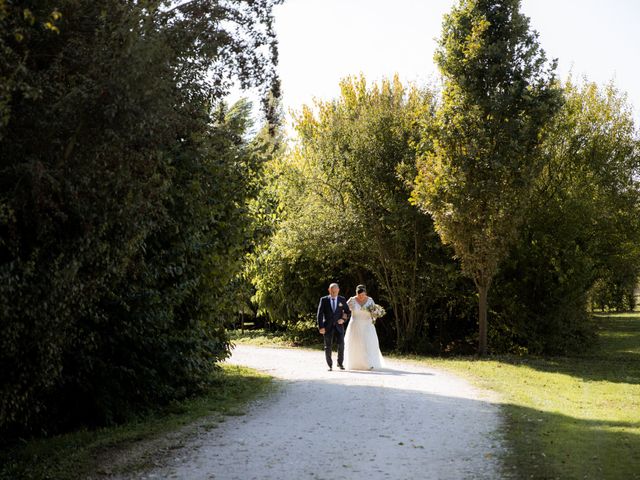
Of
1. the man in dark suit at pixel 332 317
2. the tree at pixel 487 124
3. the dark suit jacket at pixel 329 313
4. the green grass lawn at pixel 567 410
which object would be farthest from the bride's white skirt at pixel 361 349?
the tree at pixel 487 124

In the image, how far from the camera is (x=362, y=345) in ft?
60.0

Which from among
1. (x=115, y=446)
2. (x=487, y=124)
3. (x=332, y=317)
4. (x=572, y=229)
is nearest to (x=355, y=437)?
(x=115, y=446)

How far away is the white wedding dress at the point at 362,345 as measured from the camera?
59.9 feet

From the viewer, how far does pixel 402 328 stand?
1023 inches

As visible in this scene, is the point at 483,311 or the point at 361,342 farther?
the point at 483,311

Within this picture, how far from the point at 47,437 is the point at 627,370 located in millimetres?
15765

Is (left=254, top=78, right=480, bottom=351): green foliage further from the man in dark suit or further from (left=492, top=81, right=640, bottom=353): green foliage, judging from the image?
the man in dark suit

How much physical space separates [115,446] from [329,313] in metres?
9.56

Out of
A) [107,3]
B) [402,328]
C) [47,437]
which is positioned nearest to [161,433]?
[47,437]

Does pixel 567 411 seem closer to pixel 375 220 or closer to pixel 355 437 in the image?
pixel 355 437

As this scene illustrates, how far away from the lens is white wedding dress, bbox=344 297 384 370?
59.9ft

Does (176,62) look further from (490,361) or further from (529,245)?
(529,245)

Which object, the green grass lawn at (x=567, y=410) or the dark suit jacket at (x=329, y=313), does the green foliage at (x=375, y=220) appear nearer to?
the green grass lawn at (x=567, y=410)

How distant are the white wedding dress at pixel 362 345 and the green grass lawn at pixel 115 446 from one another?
596cm
